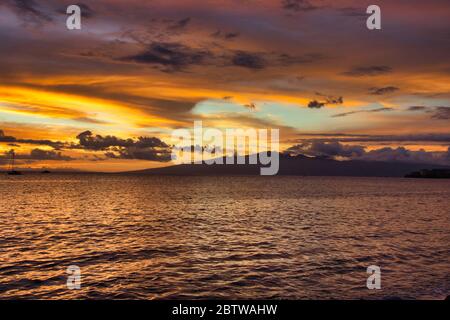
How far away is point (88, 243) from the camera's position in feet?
133

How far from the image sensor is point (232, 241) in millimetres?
42344

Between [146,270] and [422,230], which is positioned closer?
[146,270]

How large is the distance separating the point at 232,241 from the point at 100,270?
16947 mm

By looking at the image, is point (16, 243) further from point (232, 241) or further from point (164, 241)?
point (232, 241)
